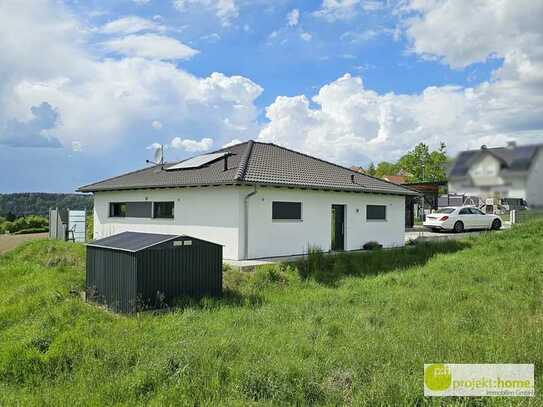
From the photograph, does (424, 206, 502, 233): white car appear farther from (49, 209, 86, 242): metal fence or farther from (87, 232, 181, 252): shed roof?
(49, 209, 86, 242): metal fence

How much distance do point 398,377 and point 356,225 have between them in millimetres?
13283

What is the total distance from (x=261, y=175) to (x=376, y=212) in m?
6.74

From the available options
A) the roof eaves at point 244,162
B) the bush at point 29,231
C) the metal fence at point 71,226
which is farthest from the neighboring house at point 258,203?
the bush at point 29,231

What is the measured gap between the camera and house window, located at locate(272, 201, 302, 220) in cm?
1571

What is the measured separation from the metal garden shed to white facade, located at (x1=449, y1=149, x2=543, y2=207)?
9255mm

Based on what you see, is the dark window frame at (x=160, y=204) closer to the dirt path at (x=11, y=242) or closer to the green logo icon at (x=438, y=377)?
the dirt path at (x=11, y=242)

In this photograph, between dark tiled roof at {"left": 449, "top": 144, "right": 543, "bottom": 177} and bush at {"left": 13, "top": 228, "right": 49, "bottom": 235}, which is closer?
dark tiled roof at {"left": 449, "top": 144, "right": 543, "bottom": 177}

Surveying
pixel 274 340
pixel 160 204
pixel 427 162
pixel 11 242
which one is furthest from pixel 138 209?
pixel 427 162

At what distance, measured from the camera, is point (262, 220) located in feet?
49.9

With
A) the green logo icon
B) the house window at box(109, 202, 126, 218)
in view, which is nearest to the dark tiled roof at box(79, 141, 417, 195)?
the house window at box(109, 202, 126, 218)

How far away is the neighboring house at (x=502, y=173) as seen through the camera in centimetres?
66

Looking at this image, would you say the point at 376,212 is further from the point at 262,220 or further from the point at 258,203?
the point at 258,203

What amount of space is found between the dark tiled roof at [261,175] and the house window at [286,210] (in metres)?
0.87

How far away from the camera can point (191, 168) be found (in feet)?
60.0
